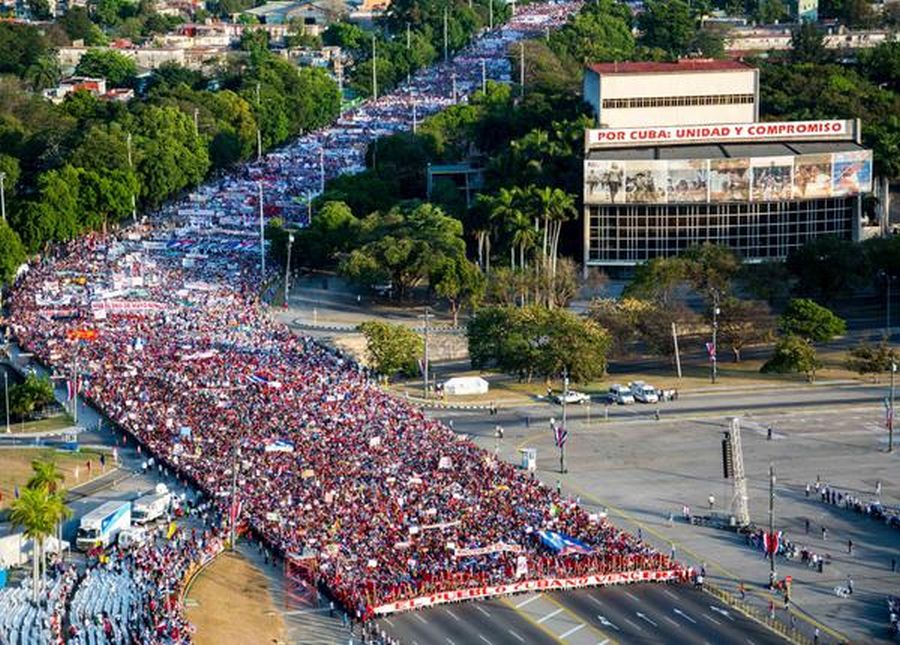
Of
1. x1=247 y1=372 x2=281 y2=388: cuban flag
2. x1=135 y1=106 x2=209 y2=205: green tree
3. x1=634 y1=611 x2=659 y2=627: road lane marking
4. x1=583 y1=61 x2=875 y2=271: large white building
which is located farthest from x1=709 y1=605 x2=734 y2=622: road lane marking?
x1=135 y1=106 x2=209 y2=205: green tree

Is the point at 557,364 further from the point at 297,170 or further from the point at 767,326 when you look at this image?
the point at 297,170

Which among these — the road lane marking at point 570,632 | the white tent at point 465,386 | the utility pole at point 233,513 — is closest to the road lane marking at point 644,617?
the road lane marking at point 570,632

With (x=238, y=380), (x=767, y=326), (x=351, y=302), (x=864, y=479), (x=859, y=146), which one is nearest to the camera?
(x=864, y=479)

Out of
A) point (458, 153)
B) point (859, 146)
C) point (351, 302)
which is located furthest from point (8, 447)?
point (458, 153)

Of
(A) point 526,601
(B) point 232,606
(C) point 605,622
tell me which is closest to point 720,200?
(A) point 526,601

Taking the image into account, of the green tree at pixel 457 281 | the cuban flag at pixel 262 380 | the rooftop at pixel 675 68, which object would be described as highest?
the rooftop at pixel 675 68

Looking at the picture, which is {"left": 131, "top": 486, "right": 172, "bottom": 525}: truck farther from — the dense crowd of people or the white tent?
the white tent

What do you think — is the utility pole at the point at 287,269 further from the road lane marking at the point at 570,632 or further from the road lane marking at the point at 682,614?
the road lane marking at the point at 570,632
